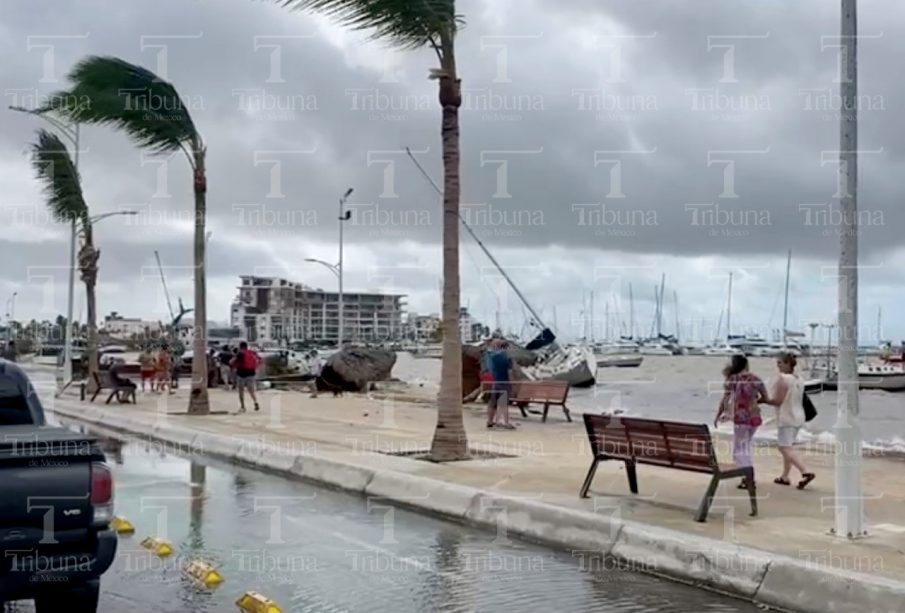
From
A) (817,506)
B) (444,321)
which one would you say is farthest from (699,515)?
(444,321)

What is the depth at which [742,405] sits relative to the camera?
1153 cm

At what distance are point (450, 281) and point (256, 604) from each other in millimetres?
8270

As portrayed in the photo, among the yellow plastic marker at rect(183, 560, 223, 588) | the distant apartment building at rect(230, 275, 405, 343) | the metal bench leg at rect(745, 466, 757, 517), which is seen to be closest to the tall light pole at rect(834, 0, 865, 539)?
the metal bench leg at rect(745, 466, 757, 517)

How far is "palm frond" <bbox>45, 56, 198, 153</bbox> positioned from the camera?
23.1m

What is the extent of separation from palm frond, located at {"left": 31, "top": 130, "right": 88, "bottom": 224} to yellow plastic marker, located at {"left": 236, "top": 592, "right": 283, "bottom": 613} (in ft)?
101

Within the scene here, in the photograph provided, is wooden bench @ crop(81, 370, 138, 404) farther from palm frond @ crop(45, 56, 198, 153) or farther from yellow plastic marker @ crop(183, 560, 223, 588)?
yellow plastic marker @ crop(183, 560, 223, 588)

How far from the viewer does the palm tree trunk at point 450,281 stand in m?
14.8

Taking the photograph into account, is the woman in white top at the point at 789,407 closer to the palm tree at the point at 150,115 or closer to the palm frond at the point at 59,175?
the palm tree at the point at 150,115

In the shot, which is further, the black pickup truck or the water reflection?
the water reflection

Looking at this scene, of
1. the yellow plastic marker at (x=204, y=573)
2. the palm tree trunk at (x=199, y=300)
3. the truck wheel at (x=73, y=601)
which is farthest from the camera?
the palm tree trunk at (x=199, y=300)

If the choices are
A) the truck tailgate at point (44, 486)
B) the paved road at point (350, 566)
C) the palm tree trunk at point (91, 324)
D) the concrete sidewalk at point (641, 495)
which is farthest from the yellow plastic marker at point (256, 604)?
the palm tree trunk at point (91, 324)

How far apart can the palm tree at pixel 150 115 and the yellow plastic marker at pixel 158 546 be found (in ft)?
48.6

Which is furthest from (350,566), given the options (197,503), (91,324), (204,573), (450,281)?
(91,324)

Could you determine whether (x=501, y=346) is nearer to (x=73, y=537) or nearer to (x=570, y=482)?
(x=570, y=482)
